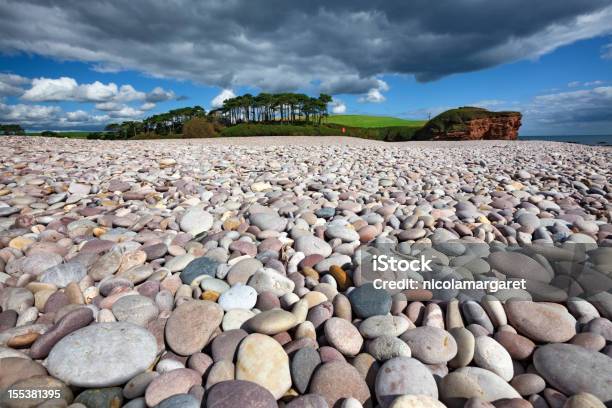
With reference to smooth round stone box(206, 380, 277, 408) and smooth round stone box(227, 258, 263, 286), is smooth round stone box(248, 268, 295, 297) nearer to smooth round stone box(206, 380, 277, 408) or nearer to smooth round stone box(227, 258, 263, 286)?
smooth round stone box(227, 258, 263, 286)

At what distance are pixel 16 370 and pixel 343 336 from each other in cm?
126

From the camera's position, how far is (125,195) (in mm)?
3281

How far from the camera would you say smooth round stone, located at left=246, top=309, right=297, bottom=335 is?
4.53 ft

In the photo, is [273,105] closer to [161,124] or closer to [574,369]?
[161,124]

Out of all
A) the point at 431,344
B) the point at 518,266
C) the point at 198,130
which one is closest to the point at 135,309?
the point at 431,344

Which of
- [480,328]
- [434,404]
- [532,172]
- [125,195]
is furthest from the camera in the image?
[532,172]

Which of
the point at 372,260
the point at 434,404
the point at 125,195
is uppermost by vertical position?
the point at 125,195

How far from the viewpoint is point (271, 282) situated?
177cm

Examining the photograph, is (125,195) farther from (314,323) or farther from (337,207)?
(314,323)

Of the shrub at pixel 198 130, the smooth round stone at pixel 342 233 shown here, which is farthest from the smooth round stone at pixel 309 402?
the shrub at pixel 198 130

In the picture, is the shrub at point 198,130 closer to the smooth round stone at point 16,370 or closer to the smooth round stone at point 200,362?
the smooth round stone at point 16,370

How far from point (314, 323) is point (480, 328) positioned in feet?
2.51

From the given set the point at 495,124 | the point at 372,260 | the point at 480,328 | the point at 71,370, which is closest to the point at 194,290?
the point at 71,370

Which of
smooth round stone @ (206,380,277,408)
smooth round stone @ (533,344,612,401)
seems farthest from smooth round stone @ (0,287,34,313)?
smooth round stone @ (533,344,612,401)
